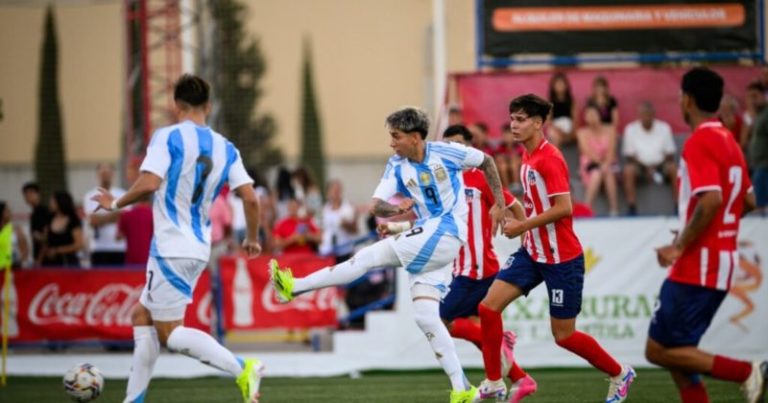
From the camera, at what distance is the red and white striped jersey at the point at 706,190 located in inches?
266

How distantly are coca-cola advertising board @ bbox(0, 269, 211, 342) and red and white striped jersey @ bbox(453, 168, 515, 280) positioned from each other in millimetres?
5848

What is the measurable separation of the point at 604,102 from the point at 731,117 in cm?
178

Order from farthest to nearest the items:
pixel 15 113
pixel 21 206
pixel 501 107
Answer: pixel 15 113 < pixel 21 206 < pixel 501 107

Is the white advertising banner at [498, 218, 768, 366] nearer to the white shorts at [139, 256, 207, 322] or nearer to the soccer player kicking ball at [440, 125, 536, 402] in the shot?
the soccer player kicking ball at [440, 125, 536, 402]

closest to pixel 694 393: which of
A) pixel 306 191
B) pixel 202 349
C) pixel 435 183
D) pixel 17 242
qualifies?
pixel 435 183

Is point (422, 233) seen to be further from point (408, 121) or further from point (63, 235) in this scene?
point (63, 235)

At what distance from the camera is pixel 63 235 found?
1589cm

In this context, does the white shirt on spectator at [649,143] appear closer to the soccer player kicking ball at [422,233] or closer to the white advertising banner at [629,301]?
the white advertising banner at [629,301]

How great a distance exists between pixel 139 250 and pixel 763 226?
7927mm

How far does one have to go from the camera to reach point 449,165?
8.73m

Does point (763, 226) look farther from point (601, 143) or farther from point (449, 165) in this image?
point (449, 165)

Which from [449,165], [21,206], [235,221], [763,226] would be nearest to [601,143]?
[763,226]

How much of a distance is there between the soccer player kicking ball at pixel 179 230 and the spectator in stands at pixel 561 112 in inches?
363

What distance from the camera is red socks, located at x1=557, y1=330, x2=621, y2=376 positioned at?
28.3 ft
